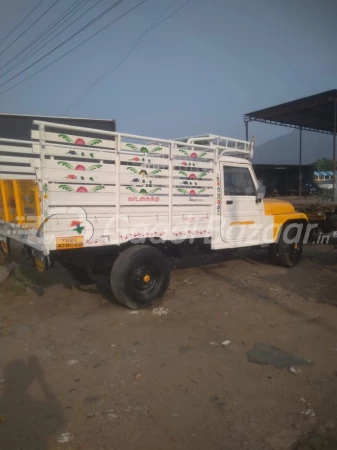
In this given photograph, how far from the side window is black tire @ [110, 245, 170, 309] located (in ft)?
6.04

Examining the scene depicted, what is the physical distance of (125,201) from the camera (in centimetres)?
473

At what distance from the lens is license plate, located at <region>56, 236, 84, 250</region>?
421 centimetres

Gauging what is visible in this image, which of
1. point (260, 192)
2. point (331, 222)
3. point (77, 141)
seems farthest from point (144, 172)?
point (331, 222)

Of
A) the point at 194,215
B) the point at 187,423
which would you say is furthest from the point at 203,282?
the point at 187,423

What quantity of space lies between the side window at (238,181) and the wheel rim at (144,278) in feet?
6.44

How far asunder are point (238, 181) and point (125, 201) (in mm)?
2415

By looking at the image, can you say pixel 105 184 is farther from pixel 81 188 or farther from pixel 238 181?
pixel 238 181

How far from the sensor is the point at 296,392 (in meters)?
3.06

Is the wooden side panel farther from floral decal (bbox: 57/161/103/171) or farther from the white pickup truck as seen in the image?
floral decal (bbox: 57/161/103/171)

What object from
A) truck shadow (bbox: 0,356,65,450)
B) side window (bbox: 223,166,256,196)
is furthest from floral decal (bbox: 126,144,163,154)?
truck shadow (bbox: 0,356,65,450)

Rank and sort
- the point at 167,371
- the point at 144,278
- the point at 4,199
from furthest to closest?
1. the point at 4,199
2. the point at 144,278
3. the point at 167,371

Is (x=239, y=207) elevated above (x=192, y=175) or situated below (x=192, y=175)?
below

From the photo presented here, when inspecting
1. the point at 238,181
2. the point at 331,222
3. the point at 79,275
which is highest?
the point at 238,181

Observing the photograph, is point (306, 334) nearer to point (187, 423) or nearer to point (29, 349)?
point (187, 423)
